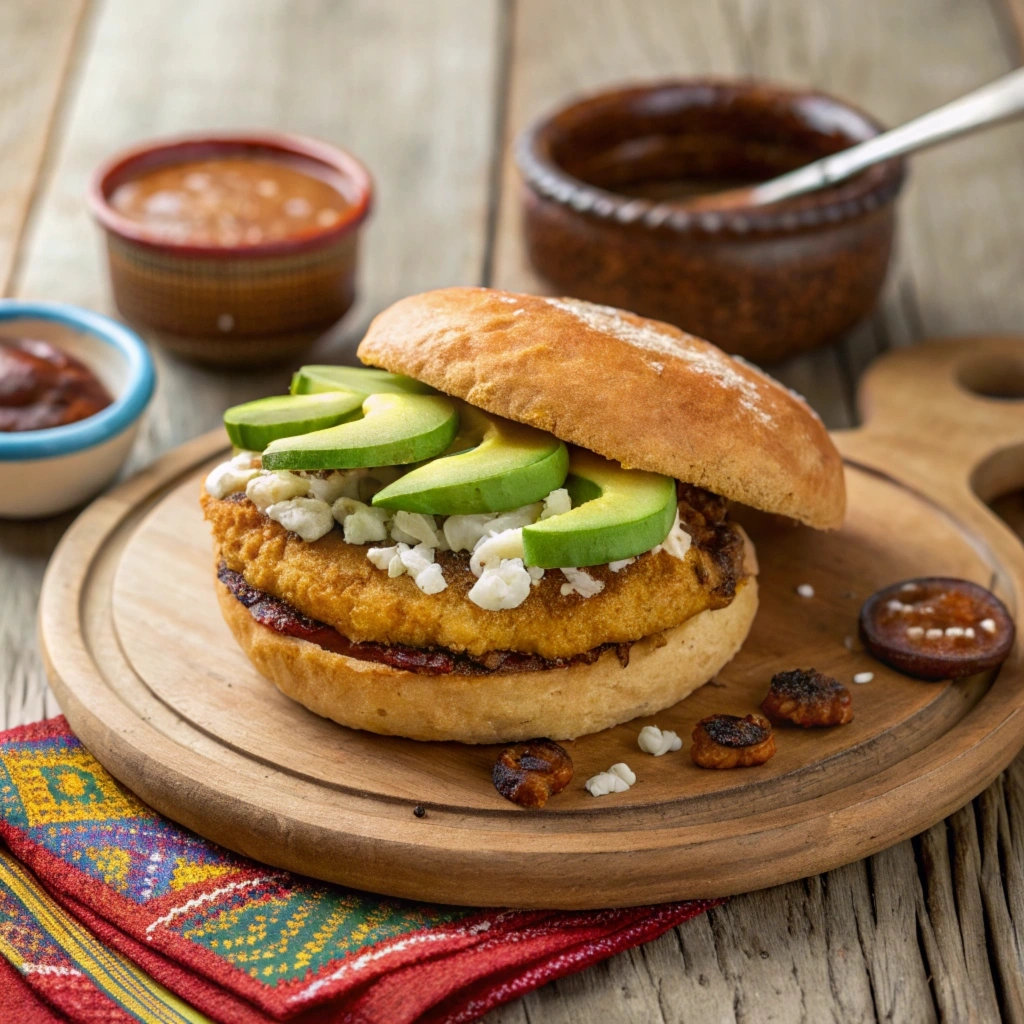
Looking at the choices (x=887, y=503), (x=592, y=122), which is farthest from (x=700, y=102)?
(x=887, y=503)

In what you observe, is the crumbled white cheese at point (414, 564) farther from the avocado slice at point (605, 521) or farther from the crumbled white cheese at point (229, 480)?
the crumbled white cheese at point (229, 480)

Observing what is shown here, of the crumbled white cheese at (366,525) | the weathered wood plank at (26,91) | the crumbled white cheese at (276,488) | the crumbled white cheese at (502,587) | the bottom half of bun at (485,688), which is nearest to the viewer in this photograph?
the crumbled white cheese at (502,587)

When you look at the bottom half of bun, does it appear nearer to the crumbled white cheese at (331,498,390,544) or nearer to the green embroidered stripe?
the crumbled white cheese at (331,498,390,544)

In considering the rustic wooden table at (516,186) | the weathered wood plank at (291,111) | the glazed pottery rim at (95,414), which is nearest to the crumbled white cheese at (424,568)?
the rustic wooden table at (516,186)

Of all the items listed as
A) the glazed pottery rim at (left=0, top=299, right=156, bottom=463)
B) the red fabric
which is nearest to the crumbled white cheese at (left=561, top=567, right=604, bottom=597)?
the red fabric

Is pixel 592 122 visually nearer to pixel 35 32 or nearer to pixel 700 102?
pixel 700 102
